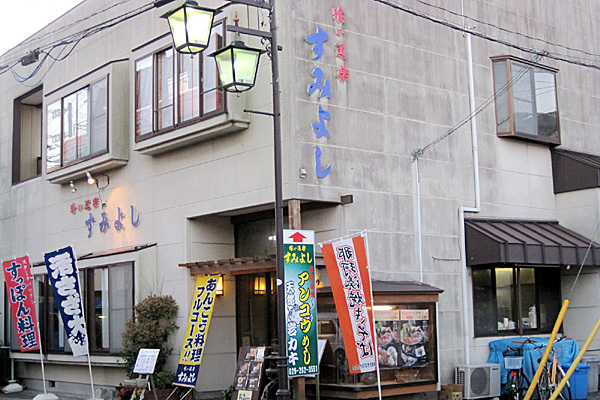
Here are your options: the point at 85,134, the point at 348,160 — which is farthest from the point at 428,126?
the point at 85,134

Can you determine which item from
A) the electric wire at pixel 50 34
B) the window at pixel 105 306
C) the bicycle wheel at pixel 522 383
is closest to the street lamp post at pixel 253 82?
the bicycle wheel at pixel 522 383

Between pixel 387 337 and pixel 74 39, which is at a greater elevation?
pixel 74 39

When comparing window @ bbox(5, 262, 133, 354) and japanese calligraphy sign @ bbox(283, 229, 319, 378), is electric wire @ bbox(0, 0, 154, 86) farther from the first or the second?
japanese calligraphy sign @ bbox(283, 229, 319, 378)

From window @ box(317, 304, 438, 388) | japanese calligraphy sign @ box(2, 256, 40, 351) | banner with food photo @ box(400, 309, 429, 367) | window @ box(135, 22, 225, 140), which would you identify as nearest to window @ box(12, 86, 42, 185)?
japanese calligraphy sign @ box(2, 256, 40, 351)

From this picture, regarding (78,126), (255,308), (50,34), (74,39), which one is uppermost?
(50,34)

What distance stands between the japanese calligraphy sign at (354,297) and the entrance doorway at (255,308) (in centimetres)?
388

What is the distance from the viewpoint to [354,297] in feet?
43.3

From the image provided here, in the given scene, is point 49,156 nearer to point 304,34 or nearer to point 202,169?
point 202,169

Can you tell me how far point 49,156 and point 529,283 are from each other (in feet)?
41.2

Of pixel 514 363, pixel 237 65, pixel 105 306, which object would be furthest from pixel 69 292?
pixel 514 363

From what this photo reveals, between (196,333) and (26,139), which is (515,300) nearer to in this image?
(196,333)

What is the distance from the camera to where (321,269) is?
14.8m

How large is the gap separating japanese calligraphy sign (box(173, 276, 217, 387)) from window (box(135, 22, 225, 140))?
3417mm

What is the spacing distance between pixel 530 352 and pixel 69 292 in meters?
9.74
